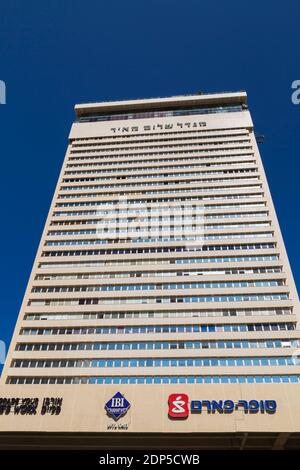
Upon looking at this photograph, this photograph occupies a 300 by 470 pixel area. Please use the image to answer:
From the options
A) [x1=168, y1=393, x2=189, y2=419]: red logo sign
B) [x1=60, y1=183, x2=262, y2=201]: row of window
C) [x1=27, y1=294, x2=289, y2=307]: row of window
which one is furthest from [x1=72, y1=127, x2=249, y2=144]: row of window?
[x1=168, y1=393, x2=189, y2=419]: red logo sign

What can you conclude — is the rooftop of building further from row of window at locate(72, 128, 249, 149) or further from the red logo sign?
the red logo sign

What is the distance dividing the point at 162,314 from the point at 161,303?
1.97 m

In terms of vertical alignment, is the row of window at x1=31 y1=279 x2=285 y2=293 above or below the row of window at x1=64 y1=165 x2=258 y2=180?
below

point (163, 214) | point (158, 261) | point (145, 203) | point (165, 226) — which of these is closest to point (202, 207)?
point (163, 214)

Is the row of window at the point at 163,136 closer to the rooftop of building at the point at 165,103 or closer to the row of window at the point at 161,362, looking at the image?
the rooftop of building at the point at 165,103

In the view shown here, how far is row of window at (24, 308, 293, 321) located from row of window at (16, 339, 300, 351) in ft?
14.5

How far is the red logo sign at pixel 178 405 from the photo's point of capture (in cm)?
4516

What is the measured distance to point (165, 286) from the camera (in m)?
62.8

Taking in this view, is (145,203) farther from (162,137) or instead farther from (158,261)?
(162,137)

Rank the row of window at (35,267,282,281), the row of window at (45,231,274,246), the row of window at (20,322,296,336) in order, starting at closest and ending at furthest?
1. the row of window at (20,322,296,336)
2. the row of window at (35,267,282,281)
3. the row of window at (45,231,274,246)

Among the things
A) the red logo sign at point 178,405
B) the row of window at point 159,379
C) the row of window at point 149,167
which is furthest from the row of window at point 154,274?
the row of window at point 149,167

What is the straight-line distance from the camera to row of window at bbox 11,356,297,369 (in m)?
52.1

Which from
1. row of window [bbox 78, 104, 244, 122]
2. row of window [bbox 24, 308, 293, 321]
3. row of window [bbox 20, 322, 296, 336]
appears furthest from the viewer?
row of window [bbox 78, 104, 244, 122]

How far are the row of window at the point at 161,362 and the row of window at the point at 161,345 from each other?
172cm
